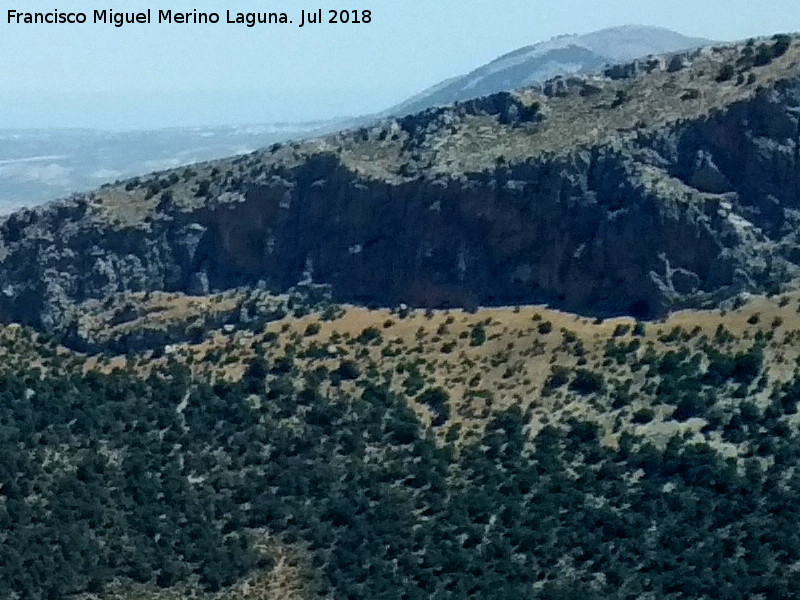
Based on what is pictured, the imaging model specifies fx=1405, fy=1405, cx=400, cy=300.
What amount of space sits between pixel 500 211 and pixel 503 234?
3.45 feet

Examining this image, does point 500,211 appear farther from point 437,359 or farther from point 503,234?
point 437,359

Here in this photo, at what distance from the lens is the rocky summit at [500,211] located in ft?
196

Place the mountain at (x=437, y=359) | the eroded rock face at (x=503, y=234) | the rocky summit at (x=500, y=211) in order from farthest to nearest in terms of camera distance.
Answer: the rocky summit at (x=500, y=211) < the eroded rock face at (x=503, y=234) < the mountain at (x=437, y=359)

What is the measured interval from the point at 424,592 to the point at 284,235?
103 ft

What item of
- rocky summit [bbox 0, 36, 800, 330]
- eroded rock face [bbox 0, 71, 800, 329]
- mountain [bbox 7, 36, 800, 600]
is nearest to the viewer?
mountain [bbox 7, 36, 800, 600]

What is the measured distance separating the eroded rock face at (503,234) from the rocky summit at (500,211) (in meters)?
0.09

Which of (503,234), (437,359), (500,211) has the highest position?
(500,211)

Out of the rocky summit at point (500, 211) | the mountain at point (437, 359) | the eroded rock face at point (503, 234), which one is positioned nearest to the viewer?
the mountain at point (437, 359)

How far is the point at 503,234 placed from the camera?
2491 inches

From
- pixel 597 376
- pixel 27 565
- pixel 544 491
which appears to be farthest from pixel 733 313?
pixel 27 565

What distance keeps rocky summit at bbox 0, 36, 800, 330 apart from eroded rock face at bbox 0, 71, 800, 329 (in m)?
0.09

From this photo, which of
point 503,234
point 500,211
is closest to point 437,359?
point 503,234

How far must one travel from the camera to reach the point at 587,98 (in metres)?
68.1

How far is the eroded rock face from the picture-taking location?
59500mm
